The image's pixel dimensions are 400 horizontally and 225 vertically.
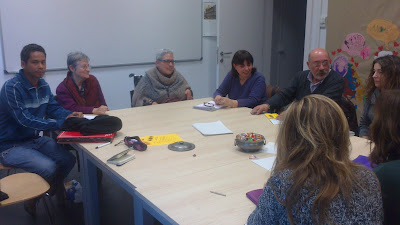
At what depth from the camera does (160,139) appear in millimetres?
2277

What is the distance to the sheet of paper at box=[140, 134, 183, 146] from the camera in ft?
7.24

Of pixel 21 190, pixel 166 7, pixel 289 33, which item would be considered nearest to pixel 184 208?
pixel 21 190

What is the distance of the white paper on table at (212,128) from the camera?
2.43 metres

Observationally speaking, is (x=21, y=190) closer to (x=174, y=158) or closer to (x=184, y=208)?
(x=174, y=158)

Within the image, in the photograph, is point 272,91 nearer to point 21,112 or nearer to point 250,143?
point 250,143

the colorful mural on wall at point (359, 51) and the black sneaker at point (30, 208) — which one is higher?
the colorful mural on wall at point (359, 51)

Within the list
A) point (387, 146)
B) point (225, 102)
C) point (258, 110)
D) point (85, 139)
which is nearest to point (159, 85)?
point (225, 102)

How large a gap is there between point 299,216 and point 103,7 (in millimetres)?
3923

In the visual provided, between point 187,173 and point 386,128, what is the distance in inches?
35.2

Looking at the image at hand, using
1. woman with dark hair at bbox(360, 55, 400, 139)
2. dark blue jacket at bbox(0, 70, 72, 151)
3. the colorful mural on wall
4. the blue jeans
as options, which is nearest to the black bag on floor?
dark blue jacket at bbox(0, 70, 72, 151)

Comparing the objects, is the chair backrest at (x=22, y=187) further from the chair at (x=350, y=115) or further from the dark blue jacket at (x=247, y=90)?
the chair at (x=350, y=115)

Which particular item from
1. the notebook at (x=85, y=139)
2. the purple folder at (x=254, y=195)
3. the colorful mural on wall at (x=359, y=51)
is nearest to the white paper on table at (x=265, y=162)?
the purple folder at (x=254, y=195)

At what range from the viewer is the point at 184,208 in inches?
54.6

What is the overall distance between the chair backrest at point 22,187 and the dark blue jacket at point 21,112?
1.36ft
